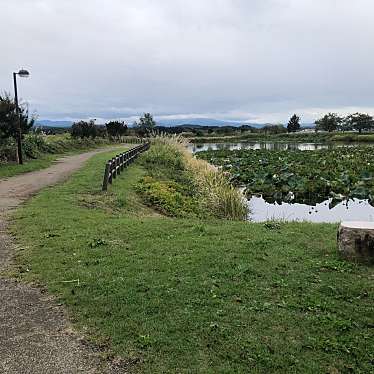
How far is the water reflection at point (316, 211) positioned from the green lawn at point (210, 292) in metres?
6.06

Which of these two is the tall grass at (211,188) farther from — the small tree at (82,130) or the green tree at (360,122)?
the green tree at (360,122)

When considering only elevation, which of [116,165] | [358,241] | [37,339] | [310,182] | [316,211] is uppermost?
[116,165]

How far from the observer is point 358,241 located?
20.8 feet

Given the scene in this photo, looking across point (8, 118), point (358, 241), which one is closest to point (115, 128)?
point (8, 118)

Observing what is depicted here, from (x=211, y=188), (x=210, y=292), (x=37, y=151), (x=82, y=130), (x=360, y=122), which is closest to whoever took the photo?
(x=210, y=292)

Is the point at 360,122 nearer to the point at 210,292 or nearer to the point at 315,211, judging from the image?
the point at 315,211

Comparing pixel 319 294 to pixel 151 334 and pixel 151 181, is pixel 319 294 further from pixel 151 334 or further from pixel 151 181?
pixel 151 181

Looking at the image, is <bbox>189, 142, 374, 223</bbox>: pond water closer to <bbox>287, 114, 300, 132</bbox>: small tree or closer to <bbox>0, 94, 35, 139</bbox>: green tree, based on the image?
<bbox>0, 94, 35, 139</bbox>: green tree

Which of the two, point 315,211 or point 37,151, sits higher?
point 37,151

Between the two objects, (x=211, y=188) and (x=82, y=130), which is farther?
(x=82, y=130)

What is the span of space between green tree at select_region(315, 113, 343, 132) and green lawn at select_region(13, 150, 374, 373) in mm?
96874

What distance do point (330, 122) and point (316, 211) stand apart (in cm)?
8907

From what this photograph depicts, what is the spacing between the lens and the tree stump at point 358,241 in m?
6.27

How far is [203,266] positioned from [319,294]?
1.68 m
